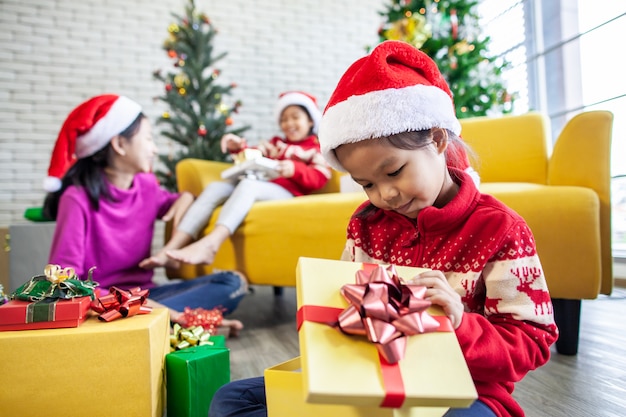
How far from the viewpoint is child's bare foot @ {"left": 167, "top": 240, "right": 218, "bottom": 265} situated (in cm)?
150

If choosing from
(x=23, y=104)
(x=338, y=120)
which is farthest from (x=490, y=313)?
(x=23, y=104)

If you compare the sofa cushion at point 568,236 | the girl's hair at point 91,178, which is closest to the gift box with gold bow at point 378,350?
the sofa cushion at point 568,236

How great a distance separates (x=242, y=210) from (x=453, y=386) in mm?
1314

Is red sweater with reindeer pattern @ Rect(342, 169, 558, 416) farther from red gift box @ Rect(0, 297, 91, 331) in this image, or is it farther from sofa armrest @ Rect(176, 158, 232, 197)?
Result: sofa armrest @ Rect(176, 158, 232, 197)

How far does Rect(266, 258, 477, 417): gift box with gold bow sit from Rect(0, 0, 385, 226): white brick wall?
10.3ft

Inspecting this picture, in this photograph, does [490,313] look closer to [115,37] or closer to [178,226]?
[178,226]

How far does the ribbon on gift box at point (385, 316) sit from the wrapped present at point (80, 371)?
40cm

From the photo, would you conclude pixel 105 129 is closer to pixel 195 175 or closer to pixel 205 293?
pixel 195 175

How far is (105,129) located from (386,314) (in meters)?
1.36

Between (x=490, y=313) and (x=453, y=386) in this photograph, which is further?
(x=490, y=313)

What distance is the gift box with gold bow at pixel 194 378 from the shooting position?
783 mm

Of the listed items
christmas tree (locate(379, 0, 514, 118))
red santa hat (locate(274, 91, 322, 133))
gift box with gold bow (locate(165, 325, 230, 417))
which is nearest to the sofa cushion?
gift box with gold bow (locate(165, 325, 230, 417))

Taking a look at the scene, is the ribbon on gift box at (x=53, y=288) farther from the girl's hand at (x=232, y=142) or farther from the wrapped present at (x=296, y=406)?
the girl's hand at (x=232, y=142)

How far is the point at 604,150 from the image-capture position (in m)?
1.20
